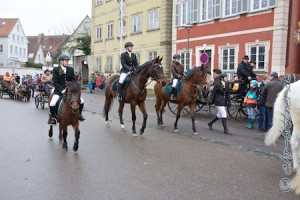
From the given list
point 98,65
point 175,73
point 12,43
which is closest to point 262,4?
point 175,73

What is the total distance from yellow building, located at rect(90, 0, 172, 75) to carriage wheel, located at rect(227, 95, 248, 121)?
48.7 feet

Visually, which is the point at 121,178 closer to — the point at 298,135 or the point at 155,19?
the point at 298,135

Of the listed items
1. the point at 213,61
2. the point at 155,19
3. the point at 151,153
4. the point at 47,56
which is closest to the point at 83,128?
the point at 151,153

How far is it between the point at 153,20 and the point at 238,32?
11194 millimetres

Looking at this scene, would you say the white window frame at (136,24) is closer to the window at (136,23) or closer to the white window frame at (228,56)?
the window at (136,23)

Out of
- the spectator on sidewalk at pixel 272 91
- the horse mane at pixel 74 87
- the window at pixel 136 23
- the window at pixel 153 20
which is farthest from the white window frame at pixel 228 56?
the horse mane at pixel 74 87

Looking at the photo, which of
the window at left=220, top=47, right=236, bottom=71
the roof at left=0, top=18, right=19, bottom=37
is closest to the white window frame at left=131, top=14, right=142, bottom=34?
the window at left=220, top=47, right=236, bottom=71

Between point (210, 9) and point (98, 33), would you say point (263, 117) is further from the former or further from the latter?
point (98, 33)

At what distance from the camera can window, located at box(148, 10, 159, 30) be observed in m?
31.1

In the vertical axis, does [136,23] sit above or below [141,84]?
above

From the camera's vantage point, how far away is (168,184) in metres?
5.96

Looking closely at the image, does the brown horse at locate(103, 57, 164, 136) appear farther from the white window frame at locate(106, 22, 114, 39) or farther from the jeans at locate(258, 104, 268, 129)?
the white window frame at locate(106, 22, 114, 39)

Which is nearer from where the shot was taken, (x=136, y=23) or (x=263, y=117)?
(x=263, y=117)

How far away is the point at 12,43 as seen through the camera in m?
83.0
